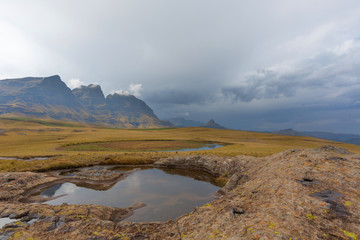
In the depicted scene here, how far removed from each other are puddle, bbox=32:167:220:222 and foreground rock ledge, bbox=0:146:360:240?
10.1 ft

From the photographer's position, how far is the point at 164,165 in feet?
132

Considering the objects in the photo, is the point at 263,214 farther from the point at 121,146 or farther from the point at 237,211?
the point at 121,146

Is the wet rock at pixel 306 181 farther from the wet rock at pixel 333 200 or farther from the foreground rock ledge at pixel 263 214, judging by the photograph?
the wet rock at pixel 333 200

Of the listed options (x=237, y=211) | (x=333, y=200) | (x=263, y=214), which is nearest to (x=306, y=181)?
(x=333, y=200)

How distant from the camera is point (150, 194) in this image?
78.6 ft

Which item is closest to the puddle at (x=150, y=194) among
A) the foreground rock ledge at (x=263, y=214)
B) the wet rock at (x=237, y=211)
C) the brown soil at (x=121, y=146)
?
the foreground rock ledge at (x=263, y=214)

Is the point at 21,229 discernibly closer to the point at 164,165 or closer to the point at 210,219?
the point at 210,219

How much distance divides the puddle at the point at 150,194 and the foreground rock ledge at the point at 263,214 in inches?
121

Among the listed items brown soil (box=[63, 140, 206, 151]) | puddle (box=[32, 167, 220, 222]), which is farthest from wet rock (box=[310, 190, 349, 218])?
brown soil (box=[63, 140, 206, 151])

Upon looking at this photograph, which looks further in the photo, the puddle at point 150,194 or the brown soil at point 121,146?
the brown soil at point 121,146

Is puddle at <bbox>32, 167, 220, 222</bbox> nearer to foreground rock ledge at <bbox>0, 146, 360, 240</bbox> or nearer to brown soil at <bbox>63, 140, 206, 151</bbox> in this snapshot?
foreground rock ledge at <bbox>0, 146, 360, 240</bbox>

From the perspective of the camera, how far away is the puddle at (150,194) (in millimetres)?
19234

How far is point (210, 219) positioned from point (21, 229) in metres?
15.3

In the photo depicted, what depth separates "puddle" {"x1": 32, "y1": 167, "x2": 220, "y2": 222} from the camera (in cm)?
1923
